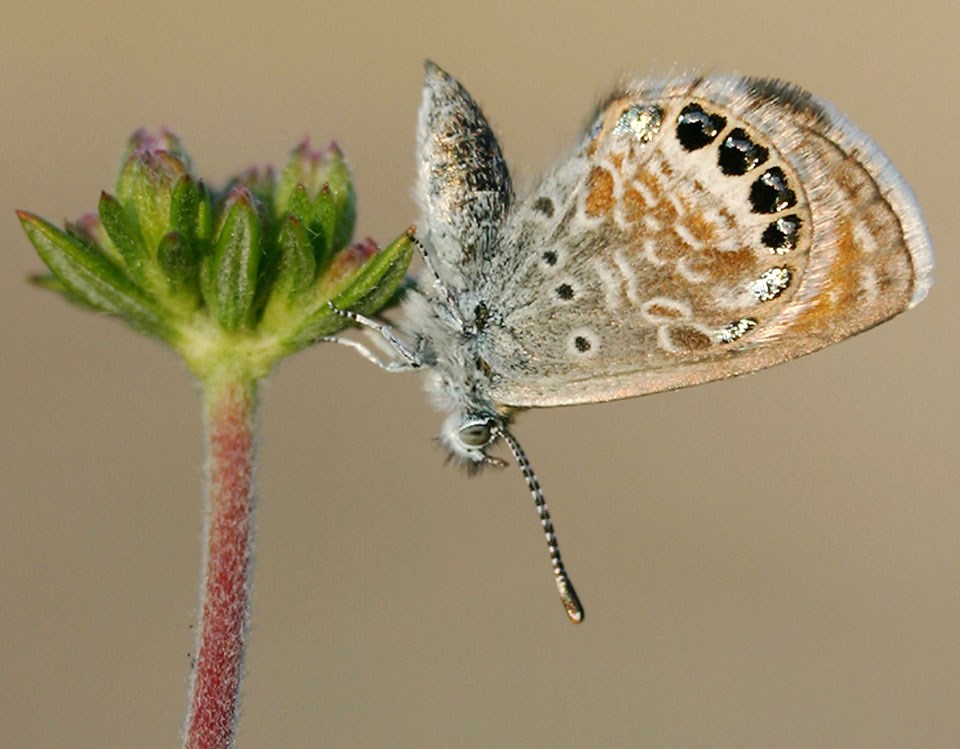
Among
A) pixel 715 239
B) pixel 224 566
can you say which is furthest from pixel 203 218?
pixel 715 239

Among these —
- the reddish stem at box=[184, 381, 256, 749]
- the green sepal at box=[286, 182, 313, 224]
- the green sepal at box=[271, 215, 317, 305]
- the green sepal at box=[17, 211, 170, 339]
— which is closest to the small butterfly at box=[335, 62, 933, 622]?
the green sepal at box=[271, 215, 317, 305]

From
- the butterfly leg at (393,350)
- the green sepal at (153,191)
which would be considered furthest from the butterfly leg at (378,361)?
the green sepal at (153,191)

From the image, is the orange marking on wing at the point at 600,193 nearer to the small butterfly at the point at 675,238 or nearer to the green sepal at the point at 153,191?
the small butterfly at the point at 675,238

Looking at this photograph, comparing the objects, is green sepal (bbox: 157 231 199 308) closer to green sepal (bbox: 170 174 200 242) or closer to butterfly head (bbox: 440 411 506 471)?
green sepal (bbox: 170 174 200 242)

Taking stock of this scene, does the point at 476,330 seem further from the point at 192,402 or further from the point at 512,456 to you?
the point at 192,402

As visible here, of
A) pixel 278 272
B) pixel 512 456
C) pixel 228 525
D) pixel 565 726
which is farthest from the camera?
pixel 565 726

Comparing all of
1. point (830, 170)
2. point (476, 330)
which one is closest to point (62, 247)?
point (476, 330)
